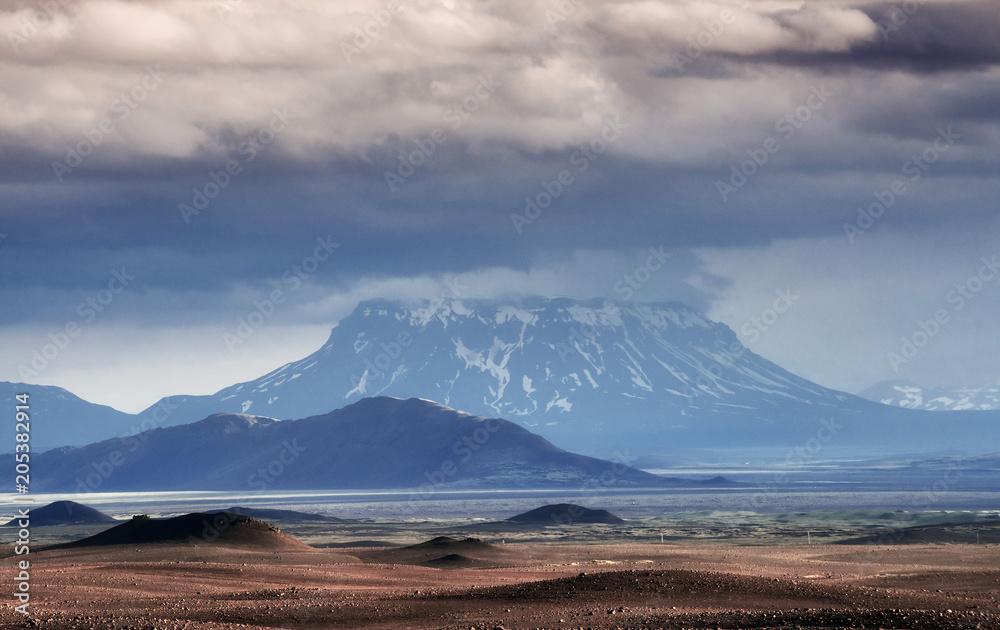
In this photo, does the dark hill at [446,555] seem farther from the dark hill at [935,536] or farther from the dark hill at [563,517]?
the dark hill at [563,517]

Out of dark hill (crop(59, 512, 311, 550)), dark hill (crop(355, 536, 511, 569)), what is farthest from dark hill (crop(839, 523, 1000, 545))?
dark hill (crop(59, 512, 311, 550))

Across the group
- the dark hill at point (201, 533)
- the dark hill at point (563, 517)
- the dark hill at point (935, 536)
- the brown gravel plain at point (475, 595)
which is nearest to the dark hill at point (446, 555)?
the brown gravel plain at point (475, 595)

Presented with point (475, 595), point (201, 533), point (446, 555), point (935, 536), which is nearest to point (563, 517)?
point (935, 536)

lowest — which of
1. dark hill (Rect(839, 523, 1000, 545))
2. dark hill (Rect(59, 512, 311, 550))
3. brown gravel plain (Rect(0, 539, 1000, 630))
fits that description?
dark hill (Rect(839, 523, 1000, 545))

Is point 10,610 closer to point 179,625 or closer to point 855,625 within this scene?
point 179,625

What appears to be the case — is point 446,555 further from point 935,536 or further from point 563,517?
point 563,517

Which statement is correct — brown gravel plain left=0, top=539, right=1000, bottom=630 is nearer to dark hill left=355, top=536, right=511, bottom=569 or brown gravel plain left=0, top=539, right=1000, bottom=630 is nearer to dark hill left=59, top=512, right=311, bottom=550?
dark hill left=355, top=536, right=511, bottom=569
